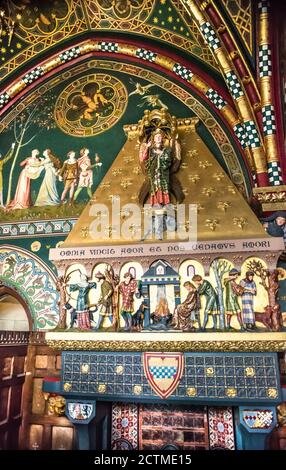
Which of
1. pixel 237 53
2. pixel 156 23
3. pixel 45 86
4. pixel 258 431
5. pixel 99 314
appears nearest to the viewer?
pixel 258 431

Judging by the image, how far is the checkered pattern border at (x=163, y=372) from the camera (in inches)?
241

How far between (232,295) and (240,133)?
3657mm

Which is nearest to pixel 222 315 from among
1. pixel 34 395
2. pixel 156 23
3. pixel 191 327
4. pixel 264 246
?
pixel 191 327

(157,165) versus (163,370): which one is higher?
(157,165)

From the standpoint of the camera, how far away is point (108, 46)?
9.50 metres

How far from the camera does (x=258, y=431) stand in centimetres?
568

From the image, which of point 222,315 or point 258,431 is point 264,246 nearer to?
point 222,315

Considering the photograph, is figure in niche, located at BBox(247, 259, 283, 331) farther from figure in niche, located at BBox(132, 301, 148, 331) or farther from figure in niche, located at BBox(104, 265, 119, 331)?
figure in niche, located at BBox(104, 265, 119, 331)

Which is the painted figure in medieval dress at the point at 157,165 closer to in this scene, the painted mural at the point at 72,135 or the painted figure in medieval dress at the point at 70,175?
the painted mural at the point at 72,135

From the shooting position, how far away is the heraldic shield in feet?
19.9

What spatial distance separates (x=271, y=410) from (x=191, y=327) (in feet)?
5.55

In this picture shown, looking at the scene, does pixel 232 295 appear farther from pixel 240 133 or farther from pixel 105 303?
pixel 240 133

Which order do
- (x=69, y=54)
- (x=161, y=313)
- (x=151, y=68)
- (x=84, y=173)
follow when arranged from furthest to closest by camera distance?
(x=69, y=54) < (x=151, y=68) < (x=84, y=173) < (x=161, y=313)

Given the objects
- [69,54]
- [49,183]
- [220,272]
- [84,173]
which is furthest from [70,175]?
[220,272]
